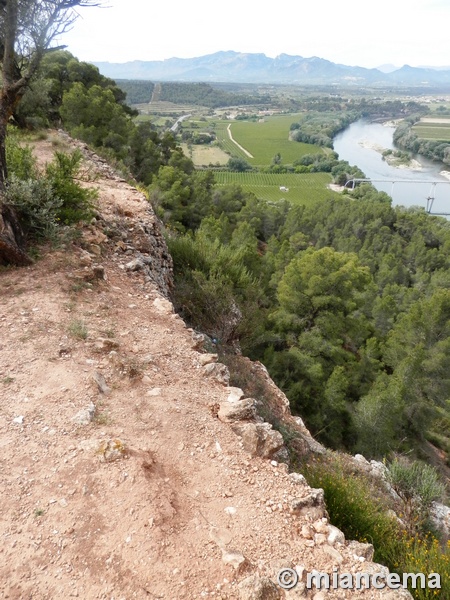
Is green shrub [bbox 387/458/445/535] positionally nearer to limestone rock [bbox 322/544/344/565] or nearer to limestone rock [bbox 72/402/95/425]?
limestone rock [bbox 322/544/344/565]

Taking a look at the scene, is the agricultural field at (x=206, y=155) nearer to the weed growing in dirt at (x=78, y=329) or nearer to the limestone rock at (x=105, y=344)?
the weed growing in dirt at (x=78, y=329)

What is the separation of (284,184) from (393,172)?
32075 millimetres

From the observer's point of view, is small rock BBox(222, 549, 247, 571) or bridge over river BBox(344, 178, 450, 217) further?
bridge over river BBox(344, 178, 450, 217)

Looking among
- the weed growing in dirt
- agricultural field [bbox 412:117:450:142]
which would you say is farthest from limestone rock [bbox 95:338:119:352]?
agricultural field [bbox 412:117:450:142]

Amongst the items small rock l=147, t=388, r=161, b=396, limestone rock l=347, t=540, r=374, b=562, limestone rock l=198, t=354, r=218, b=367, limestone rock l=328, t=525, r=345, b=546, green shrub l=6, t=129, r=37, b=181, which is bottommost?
limestone rock l=347, t=540, r=374, b=562

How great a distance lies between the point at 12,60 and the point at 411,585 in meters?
8.59

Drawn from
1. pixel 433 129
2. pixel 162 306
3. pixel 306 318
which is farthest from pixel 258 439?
A: pixel 433 129

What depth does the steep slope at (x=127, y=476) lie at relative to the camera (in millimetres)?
3172

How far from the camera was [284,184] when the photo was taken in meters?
78.2

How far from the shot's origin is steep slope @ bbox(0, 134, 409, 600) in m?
3.17

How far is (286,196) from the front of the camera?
6925 centimetres

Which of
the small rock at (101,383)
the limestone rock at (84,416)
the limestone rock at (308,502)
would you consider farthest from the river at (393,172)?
the limestone rock at (84,416)

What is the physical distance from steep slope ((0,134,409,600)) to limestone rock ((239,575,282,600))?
0.01 metres

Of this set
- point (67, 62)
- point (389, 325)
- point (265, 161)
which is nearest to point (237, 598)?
point (389, 325)
